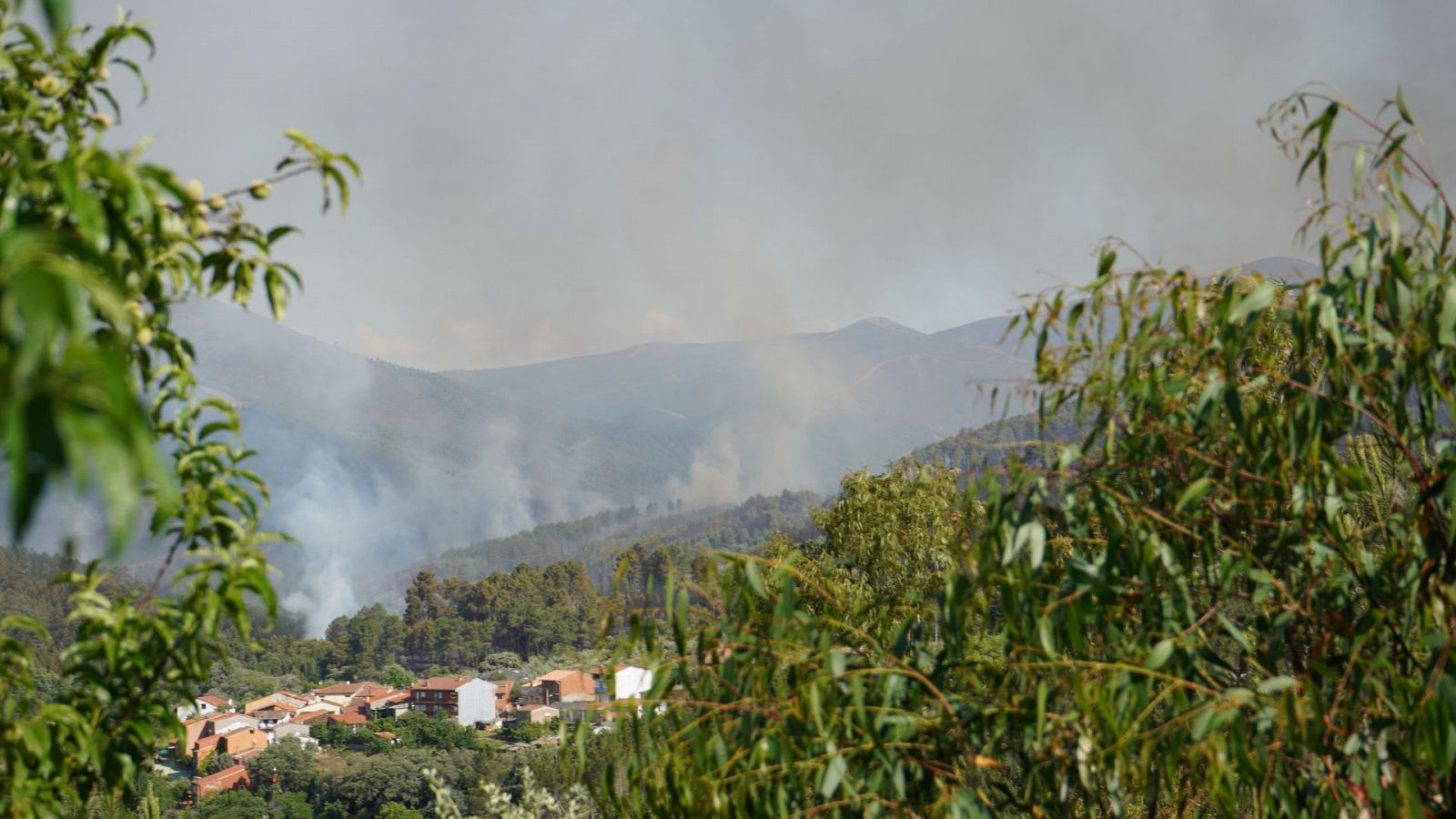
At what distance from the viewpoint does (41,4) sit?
25.5 inches

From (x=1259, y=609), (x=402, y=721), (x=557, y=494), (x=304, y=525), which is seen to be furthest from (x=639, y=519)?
(x=1259, y=609)

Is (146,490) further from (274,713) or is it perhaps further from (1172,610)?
(274,713)

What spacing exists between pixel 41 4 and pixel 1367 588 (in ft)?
6.05

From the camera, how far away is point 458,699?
137 ft

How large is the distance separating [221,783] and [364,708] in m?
11.9

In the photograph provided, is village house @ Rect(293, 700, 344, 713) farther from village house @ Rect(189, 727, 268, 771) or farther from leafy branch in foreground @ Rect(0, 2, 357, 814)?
leafy branch in foreground @ Rect(0, 2, 357, 814)

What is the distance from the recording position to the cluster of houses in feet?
116

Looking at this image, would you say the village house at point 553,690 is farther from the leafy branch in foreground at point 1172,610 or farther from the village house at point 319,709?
Result: the leafy branch in foreground at point 1172,610

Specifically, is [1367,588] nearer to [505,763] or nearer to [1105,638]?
[1105,638]

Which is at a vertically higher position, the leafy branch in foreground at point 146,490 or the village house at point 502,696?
the leafy branch in foreground at point 146,490

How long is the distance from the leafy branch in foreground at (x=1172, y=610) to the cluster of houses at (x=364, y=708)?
34545 millimetres

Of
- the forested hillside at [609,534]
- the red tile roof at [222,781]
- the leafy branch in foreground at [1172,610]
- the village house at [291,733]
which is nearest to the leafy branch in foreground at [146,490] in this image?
the leafy branch in foreground at [1172,610]

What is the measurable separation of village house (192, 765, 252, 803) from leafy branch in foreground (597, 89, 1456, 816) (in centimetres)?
3192

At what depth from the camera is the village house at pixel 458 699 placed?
4131 cm
